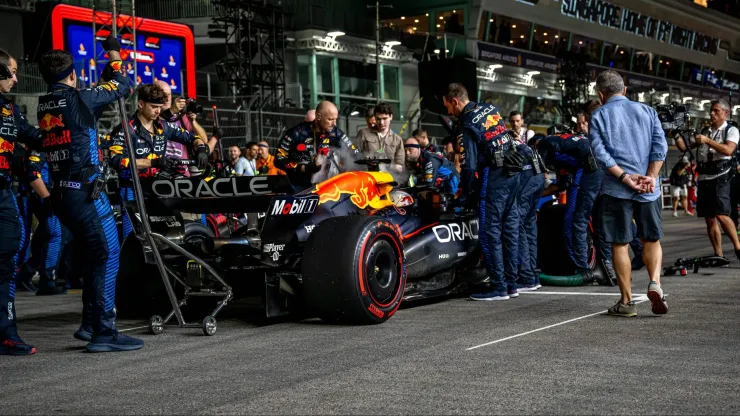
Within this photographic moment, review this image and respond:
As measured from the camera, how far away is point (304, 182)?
840 cm

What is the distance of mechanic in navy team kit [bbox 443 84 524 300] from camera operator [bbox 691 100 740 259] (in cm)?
337

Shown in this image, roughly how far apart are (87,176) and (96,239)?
42 cm

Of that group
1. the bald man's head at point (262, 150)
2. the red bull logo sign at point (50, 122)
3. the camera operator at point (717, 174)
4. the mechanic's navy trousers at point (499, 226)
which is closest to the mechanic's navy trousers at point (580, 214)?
the mechanic's navy trousers at point (499, 226)

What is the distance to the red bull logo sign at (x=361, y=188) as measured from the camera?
8.09 meters

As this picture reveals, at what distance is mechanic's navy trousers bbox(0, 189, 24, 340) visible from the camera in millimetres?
6676

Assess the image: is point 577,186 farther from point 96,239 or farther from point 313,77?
point 313,77

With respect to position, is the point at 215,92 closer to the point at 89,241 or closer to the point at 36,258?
the point at 36,258

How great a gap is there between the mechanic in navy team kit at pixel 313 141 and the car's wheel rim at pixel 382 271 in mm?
1342

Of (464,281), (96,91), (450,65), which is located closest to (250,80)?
Result: (450,65)

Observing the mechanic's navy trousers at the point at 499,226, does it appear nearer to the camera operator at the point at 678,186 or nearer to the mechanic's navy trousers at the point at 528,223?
the mechanic's navy trousers at the point at 528,223

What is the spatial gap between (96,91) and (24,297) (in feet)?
16.8

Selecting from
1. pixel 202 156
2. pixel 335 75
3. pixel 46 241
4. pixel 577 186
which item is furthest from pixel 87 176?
pixel 335 75

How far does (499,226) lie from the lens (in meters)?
9.00

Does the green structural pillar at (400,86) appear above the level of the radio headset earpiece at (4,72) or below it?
→ above
